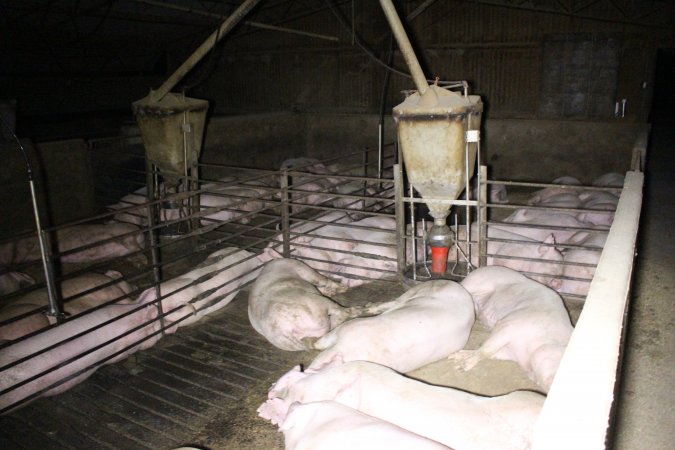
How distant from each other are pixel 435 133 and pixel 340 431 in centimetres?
273

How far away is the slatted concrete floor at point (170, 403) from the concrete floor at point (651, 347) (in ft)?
6.60

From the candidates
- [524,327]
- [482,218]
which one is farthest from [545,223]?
[524,327]

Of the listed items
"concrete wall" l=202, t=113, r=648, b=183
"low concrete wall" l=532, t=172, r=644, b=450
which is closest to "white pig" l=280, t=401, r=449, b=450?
"low concrete wall" l=532, t=172, r=644, b=450

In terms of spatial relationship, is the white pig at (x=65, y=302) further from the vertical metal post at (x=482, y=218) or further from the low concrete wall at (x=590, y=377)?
the low concrete wall at (x=590, y=377)

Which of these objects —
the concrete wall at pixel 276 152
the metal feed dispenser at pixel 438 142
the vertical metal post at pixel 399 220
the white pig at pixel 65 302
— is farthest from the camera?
the concrete wall at pixel 276 152

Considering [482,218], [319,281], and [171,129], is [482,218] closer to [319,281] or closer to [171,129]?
[319,281]

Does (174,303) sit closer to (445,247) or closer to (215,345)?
(215,345)

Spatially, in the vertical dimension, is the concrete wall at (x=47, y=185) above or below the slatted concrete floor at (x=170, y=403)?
above

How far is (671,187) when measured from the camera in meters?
7.45

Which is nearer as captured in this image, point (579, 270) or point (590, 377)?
point (590, 377)

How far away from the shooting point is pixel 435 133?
4.17 meters

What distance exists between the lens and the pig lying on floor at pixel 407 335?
3230 mm

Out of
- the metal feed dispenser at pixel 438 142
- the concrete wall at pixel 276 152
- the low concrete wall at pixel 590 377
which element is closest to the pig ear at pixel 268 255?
the metal feed dispenser at pixel 438 142

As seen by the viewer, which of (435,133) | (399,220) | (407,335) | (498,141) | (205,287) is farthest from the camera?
(498,141)
